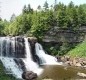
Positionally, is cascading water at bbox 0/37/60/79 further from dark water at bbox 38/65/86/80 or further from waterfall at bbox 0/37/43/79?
dark water at bbox 38/65/86/80

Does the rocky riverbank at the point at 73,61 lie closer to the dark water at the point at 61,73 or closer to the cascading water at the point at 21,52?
the cascading water at the point at 21,52

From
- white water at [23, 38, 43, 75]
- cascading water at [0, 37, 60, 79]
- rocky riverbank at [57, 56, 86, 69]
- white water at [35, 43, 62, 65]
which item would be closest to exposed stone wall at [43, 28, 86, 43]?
white water at [35, 43, 62, 65]

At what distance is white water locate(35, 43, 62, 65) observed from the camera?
63312 millimetres

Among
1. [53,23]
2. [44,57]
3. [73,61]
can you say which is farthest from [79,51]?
[53,23]

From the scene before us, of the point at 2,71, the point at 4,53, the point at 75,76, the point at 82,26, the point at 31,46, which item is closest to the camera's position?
the point at 2,71

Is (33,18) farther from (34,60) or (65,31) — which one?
(34,60)

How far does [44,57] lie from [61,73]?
1572cm

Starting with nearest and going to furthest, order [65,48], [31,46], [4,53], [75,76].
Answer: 1. [75,76]
2. [4,53]
3. [31,46]
4. [65,48]

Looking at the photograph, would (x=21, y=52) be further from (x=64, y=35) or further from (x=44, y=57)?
(x=64, y=35)

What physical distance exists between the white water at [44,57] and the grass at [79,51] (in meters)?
4.49

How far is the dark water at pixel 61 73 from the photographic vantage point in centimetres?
4622

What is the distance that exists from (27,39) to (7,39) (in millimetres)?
4353

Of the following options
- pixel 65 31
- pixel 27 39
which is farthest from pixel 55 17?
pixel 27 39

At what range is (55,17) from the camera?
75562 millimetres
